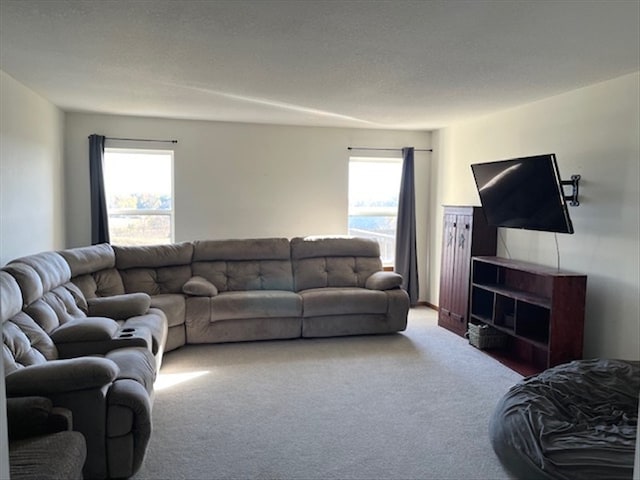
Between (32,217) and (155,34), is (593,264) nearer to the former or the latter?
Answer: (155,34)

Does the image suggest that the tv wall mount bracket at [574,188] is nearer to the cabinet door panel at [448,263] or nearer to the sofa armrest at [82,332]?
the cabinet door panel at [448,263]

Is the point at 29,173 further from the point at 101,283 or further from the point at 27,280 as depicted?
the point at 27,280

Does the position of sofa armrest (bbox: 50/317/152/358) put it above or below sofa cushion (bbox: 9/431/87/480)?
above

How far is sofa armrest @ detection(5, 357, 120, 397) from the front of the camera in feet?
6.86

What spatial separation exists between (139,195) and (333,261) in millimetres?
2477

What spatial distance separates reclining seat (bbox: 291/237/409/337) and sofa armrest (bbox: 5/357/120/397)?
2624 mm

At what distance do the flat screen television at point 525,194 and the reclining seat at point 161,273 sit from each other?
121 inches

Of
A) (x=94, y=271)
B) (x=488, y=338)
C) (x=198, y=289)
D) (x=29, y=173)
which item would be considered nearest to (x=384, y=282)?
(x=488, y=338)

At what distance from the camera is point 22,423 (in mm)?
1913

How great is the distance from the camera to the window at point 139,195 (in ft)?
18.1

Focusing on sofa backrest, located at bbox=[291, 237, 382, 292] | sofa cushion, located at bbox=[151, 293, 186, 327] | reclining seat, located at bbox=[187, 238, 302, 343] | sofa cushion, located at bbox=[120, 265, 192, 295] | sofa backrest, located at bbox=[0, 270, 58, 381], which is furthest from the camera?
sofa backrest, located at bbox=[291, 237, 382, 292]

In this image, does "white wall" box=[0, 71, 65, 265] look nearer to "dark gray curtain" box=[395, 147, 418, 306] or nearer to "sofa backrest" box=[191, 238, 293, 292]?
"sofa backrest" box=[191, 238, 293, 292]

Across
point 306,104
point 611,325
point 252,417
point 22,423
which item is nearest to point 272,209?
point 306,104

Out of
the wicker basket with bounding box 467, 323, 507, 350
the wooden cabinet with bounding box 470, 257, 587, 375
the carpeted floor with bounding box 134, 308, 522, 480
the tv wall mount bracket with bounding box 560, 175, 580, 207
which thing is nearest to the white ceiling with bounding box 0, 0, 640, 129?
the tv wall mount bracket with bounding box 560, 175, 580, 207
